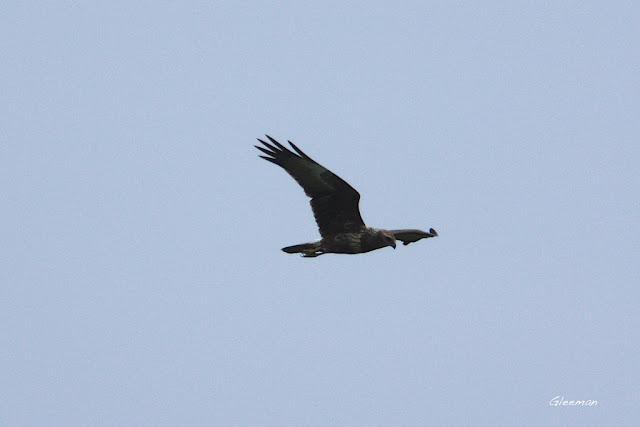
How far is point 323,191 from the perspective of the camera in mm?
16672

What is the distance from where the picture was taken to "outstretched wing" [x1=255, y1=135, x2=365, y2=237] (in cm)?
1634

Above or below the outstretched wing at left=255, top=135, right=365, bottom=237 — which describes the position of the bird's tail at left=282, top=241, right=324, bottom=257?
below

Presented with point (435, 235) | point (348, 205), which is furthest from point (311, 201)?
point (435, 235)

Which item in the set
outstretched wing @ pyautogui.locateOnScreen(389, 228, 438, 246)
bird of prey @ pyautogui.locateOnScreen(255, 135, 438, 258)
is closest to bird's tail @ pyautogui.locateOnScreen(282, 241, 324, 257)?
bird of prey @ pyautogui.locateOnScreen(255, 135, 438, 258)

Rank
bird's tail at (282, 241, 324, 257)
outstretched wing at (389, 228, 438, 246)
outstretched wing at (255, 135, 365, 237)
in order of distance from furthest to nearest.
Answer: outstretched wing at (389, 228, 438, 246)
bird's tail at (282, 241, 324, 257)
outstretched wing at (255, 135, 365, 237)

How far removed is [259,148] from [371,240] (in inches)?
106

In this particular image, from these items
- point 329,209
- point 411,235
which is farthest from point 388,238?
point 411,235

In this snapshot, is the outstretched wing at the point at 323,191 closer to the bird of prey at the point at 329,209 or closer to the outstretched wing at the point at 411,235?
the bird of prey at the point at 329,209

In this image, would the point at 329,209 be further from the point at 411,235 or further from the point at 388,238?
the point at 411,235

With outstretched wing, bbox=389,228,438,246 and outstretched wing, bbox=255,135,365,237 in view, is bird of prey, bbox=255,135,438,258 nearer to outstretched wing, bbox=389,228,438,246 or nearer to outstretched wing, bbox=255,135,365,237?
outstretched wing, bbox=255,135,365,237

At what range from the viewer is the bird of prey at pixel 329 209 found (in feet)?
53.7

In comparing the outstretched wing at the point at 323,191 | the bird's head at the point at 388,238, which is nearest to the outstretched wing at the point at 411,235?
the bird's head at the point at 388,238

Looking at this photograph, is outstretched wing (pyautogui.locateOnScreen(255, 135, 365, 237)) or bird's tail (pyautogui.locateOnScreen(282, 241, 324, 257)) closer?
outstretched wing (pyautogui.locateOnScreen(255, 135, 365, 237))

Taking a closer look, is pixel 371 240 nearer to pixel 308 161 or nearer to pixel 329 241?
pixel 329 241
